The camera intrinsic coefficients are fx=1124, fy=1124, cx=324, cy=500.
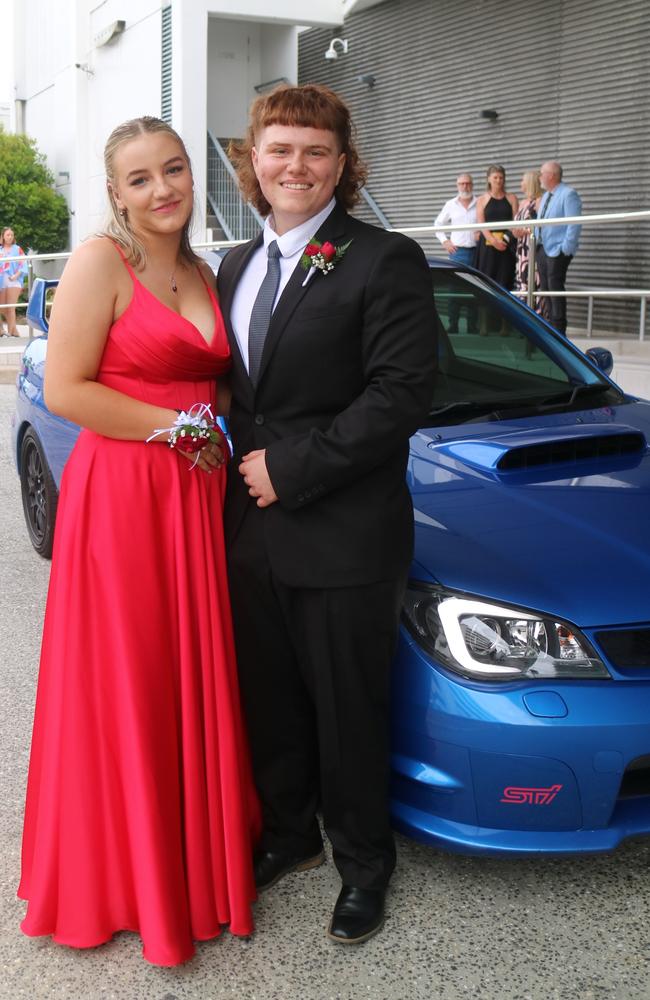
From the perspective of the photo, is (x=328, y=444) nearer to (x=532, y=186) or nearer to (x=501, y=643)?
(x=501, y=643)

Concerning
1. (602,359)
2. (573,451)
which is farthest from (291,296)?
(602,359)

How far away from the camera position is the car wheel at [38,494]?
5383 millimetres

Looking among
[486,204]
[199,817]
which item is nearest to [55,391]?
[199,817]

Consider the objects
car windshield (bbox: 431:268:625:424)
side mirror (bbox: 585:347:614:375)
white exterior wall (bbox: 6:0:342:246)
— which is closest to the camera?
car windshield (bbox: 431:268:625:424)

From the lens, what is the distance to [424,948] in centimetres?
260

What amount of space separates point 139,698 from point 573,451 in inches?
62.1

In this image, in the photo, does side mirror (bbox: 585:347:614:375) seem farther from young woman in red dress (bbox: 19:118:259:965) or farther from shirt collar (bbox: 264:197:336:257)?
young woman in red dress (bbox: 19:118:259:965)

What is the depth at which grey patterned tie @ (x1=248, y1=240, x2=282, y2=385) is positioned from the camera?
8.47 feet

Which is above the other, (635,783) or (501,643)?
(501,643)

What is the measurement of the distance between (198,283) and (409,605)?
937 mm

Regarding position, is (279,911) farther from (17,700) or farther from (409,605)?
(17,700)

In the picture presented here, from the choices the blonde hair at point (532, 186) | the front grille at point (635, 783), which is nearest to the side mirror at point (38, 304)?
the front grille at point (635, 783)

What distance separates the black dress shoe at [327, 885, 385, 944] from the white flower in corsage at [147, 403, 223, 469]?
1.11 meters

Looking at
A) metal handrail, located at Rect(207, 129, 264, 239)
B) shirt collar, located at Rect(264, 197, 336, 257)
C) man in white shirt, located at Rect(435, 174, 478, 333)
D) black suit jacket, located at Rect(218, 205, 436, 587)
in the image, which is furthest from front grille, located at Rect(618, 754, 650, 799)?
metal handrail, located at Rect(207, 129, 264, 239)
